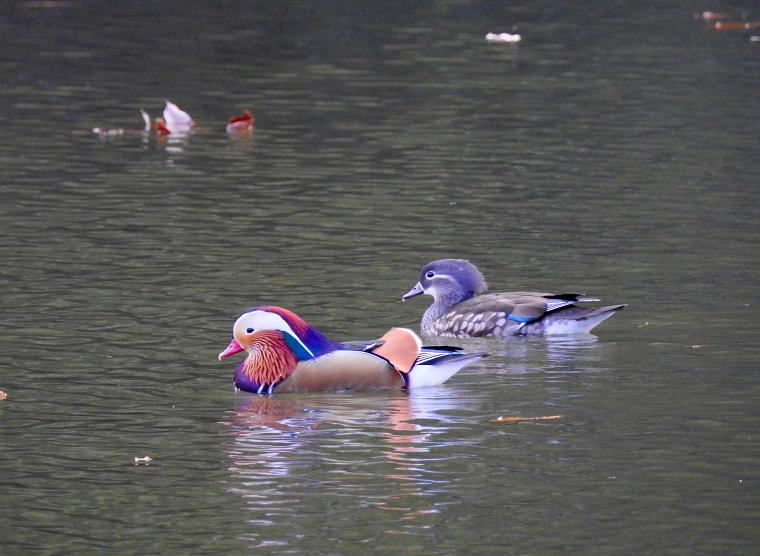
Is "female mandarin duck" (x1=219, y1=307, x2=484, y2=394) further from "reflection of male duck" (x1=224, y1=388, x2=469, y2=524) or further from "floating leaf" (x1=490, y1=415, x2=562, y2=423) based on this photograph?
"floating leaf" (x1=490, y1=415, x2=562, y2=423)

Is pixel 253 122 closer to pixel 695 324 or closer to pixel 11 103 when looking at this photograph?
pixel 11 103

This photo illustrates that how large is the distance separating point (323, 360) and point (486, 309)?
2.20 metres

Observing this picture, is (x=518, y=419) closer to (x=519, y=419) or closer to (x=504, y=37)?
(x=519, y=419)

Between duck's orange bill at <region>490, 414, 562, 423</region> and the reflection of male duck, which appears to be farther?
duck's orange bill at <region>490, 414, 562, 423</region>

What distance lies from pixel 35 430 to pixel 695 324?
5.00 m

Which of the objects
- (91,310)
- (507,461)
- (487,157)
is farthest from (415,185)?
(507,461)

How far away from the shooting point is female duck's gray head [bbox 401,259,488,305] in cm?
1303

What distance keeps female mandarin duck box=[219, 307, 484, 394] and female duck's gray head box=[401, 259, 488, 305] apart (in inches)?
85.6

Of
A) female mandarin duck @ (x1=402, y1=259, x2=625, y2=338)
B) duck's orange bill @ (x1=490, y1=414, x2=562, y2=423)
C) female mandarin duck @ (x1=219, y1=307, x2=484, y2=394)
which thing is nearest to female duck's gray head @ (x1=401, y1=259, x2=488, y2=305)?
female mandarin duck @ (x1=402, y1=259, x2=625, y2=338)

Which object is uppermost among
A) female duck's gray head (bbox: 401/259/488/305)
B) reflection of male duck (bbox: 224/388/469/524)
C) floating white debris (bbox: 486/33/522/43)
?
floating white debris (bbox: 486/33/522/43)

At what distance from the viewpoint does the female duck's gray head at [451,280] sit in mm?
13031

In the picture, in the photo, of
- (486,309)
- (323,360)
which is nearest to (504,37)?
(486,309)

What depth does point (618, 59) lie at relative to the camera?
2700 cm

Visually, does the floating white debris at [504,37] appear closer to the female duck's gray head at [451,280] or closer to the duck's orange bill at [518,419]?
the female duck's gray head at [451,280]
